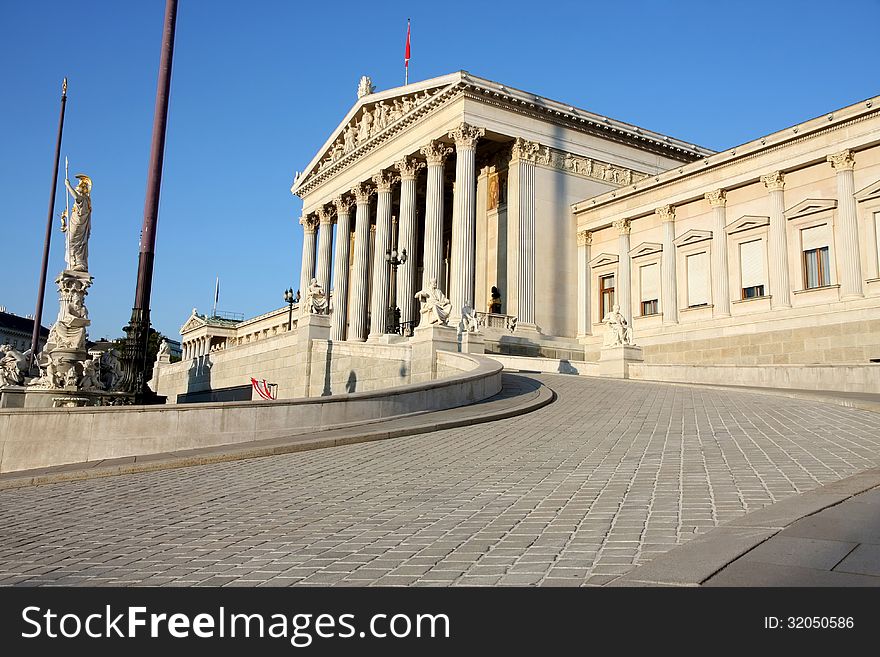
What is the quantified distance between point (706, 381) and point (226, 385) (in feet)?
76.1

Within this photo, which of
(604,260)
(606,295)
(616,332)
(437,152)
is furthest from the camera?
(606,295)

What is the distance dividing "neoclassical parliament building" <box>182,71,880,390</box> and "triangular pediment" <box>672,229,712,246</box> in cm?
7

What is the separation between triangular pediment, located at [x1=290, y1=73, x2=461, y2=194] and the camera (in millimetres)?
44500

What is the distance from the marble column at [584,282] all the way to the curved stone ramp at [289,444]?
2765cm

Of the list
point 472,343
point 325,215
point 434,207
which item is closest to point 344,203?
point 325,215

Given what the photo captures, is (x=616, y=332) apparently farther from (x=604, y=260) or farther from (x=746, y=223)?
(x=604, y=260)

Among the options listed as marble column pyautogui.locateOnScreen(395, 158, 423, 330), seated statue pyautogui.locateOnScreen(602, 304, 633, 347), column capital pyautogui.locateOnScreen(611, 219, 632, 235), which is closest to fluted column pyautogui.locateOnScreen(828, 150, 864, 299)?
seated statue pyautogui.locateOnScreen(602, 304, 633, 347)

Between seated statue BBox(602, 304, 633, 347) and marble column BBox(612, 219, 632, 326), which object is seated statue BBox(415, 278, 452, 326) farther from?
marble column BBox(612, 219, 632, 326)

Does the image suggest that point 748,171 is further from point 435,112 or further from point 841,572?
point 841,572

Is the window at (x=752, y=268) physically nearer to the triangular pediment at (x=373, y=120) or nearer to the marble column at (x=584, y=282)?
the marble column at (x=584, y=282)

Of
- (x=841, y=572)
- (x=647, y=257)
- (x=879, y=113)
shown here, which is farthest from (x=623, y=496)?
(x=647, y=257)

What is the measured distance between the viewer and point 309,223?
59750 mm

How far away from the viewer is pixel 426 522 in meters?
6.44

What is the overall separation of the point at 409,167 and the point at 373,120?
7.00 m
